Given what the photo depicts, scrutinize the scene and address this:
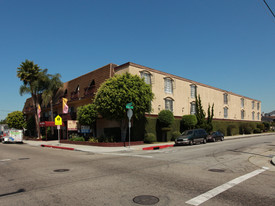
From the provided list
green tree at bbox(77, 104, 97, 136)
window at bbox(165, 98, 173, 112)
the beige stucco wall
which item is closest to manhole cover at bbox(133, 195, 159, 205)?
green tree at bbox(77, 104, 97, 136)

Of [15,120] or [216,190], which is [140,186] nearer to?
[216,190]

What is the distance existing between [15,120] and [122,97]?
108 ft

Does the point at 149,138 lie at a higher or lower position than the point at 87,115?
lower

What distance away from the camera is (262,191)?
20.1ft

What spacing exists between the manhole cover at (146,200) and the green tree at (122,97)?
49.9 ft

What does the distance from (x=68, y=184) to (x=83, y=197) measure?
1.53 meters

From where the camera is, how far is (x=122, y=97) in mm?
20812

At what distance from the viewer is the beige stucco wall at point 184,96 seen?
27875mm

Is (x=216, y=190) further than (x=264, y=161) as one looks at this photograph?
No

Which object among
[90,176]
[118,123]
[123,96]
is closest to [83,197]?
[90,176]

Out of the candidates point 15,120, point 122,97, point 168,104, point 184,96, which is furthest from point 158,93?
point 15,120

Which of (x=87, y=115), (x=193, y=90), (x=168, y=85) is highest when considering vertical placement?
(x=168, y=85)

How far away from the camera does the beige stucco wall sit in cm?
2788

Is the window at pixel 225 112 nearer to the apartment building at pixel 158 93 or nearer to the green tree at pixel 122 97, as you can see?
the apartment building at pixel 158 93
